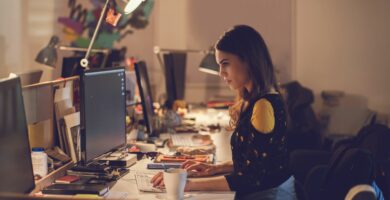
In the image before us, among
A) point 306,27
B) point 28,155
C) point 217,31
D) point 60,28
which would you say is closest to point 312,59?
point 306,27

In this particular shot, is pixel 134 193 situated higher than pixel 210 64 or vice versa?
pixel 210 64

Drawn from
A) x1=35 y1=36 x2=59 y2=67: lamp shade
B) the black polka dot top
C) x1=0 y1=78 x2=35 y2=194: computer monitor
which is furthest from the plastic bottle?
x1=35 y1=36 x2=59 y2=67: lamp shade

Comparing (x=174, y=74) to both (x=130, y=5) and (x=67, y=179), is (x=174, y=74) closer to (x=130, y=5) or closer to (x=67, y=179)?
(x=130, y=5)

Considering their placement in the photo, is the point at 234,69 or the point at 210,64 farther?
the point at 210,64

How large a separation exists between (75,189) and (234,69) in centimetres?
77

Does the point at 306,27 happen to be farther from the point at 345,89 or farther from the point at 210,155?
the point at 210,155

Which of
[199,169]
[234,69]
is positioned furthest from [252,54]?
[199,169]

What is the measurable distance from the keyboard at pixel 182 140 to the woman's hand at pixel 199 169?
69 centimetres

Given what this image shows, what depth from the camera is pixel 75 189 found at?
220cm

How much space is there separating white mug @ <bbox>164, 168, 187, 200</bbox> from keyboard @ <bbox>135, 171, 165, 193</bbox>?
0.16 meters

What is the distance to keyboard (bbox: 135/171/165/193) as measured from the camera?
2.29 m

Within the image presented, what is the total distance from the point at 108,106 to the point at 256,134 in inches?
24.4

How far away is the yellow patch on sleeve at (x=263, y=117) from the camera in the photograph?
2.41 meters

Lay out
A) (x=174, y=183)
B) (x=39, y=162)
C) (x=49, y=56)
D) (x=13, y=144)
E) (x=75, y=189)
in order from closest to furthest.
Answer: (x=13, y=144) → (x=174, y=183) → (x=75, y=189) → (x=39, y=162) → (x=49, y=56)
